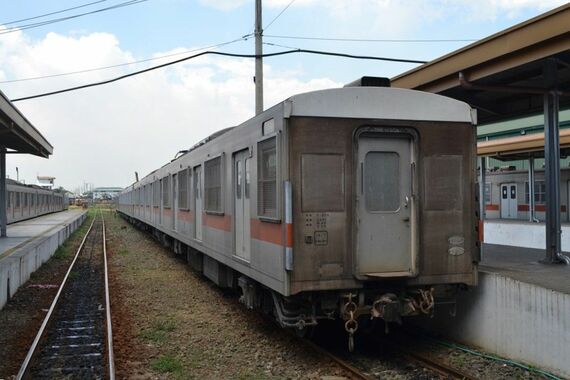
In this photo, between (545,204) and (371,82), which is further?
(545,204)

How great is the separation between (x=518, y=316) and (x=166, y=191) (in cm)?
1256

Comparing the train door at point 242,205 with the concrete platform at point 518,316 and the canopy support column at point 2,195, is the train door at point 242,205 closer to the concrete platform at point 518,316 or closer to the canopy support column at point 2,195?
the concrete platform at point 518,316

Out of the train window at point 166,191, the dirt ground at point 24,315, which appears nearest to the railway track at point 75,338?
the dirt ground at point 24,315

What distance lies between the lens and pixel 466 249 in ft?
21.4

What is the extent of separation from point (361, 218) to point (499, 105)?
18.8 ft

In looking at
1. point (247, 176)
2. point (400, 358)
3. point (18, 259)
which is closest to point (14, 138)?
point (18, 259)

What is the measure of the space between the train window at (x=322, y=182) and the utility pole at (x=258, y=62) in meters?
8.88

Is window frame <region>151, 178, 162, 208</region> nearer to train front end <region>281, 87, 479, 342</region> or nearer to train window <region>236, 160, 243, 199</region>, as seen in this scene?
train window <region>236, 160, 243, 199</region>

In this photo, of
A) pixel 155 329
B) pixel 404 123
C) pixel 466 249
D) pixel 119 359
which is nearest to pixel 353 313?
pixel 466 249

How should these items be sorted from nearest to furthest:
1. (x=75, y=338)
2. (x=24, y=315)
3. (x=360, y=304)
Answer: (x=360, y=304) < (x=75, y=338) < (x=24, y=315)

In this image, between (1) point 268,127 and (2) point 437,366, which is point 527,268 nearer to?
(2) point 437,366

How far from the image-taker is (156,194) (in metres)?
19.7

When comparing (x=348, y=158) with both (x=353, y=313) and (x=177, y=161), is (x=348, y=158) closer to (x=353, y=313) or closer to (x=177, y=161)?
(x=353, y=313)

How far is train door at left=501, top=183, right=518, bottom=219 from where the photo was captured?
23.4 metres
